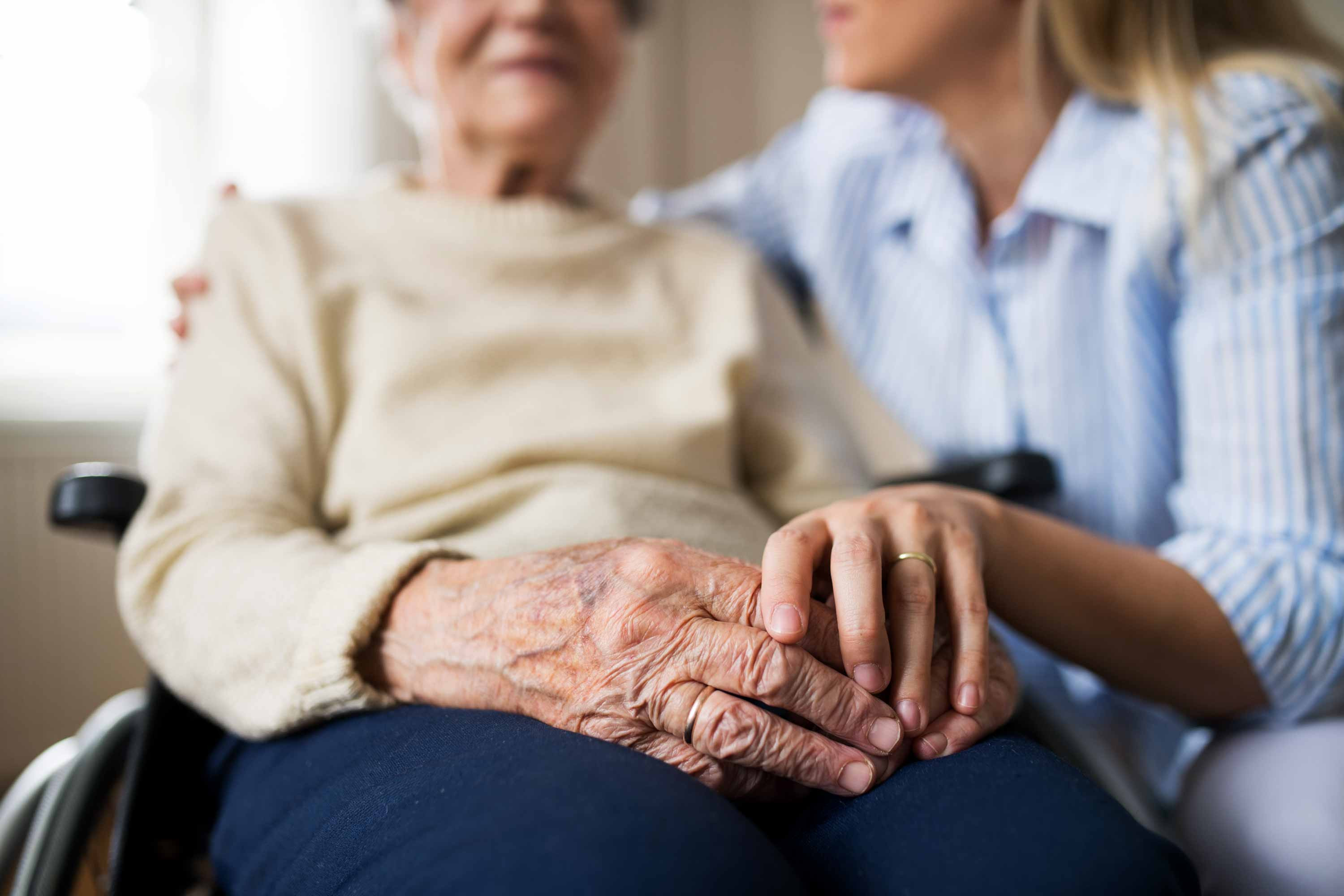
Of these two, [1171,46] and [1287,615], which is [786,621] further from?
[1171,46]

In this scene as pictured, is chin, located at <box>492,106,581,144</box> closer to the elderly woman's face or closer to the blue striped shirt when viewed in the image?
the elderly woman's face

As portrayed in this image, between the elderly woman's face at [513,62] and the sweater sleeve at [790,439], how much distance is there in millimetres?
309

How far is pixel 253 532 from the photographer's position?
758 mm

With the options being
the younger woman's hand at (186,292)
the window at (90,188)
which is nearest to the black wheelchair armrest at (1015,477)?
the younger woman's hand at (186,292)

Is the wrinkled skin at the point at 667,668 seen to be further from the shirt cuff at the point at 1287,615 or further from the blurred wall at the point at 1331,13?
the blurred wall at the point at 1331,13

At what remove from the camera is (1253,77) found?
90 centimetres

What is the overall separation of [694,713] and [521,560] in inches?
6.3

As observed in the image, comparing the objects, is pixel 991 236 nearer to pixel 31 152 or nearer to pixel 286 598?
pixel 286 598

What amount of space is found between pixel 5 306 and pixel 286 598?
1953mm

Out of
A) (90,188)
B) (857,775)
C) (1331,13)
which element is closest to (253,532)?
(857,775)

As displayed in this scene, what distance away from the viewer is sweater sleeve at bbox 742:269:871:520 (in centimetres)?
103

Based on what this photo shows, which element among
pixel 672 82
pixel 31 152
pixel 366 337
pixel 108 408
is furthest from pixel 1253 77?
pixel 31 152

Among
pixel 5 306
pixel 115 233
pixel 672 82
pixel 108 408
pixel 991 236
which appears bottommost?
pixel 108 408

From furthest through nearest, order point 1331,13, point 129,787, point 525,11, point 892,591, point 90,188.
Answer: point 1331,13 < point 90,188 < point 525,11 < point 129,787 < point 892,591
